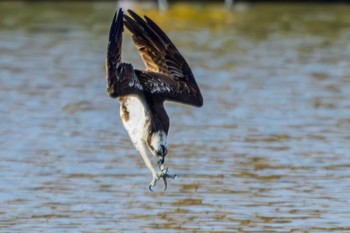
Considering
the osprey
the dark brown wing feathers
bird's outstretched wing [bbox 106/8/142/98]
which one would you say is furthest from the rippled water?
bird's outstretched wing [bbox 106/8/142/98]

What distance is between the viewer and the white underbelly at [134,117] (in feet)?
34.3

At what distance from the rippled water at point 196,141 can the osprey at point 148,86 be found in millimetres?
1139

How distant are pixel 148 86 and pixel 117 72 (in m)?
0.56

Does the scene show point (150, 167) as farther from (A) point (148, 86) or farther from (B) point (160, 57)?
(B) point (160, 57)

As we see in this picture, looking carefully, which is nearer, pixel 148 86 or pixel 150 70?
pixel 148 86

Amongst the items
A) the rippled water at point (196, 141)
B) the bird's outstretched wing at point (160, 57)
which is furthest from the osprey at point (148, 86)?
the rippled water at point (196, 141)

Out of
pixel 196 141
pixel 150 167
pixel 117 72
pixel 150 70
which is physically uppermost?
pixel 117 72

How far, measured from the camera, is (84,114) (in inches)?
709

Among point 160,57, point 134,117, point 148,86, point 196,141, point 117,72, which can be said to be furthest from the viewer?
point 196,141

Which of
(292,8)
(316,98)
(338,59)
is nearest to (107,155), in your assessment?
(316,98)

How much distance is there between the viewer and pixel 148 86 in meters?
10.9

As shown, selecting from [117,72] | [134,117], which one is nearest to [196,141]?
[134,117]

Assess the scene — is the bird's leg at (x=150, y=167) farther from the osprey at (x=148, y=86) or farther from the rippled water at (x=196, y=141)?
the rippled water at (x=196, y=141)

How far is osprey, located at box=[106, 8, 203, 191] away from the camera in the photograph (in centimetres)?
1036
